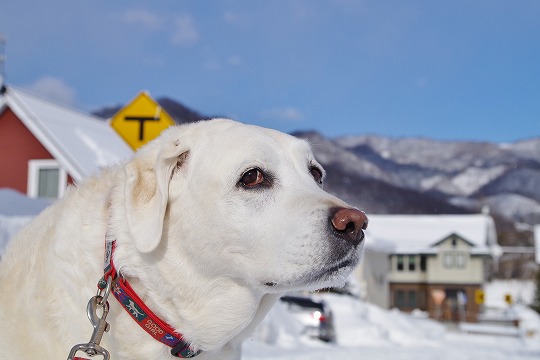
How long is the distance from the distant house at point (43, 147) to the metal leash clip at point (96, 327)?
15729 millimetres

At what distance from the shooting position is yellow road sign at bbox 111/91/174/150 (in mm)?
8102

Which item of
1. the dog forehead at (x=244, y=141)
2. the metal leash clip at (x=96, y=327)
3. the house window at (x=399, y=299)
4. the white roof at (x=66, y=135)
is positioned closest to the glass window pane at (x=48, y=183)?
the white roof at (x=66, y=135)

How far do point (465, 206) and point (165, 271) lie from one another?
18367 centimetres

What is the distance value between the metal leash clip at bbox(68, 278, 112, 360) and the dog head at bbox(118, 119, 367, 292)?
→ 0.27 metres

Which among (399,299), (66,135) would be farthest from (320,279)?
(399,299)

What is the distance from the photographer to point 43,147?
1911 centimetres

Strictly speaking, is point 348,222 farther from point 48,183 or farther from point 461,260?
point 461,260

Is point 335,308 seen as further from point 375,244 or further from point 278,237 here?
point 375,244

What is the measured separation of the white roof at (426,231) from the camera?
6106 cm

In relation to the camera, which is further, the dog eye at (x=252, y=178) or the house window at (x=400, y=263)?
the house window at (x=400, y=263)

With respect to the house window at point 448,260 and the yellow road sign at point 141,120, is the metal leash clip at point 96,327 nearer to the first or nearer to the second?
the yellow road sign at point 141,120

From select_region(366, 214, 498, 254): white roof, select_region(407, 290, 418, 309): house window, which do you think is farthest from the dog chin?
select_region(407, 290, 418, 309): house window

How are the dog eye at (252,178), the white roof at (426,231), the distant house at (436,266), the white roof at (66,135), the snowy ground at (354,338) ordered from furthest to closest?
the white roof at (426,231), the distant house at (436,266), the white roof at (66,135), the snowy ground at (354,338), the dog eye at (252,178)

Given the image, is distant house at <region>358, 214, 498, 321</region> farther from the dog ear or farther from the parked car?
the dog ear
